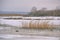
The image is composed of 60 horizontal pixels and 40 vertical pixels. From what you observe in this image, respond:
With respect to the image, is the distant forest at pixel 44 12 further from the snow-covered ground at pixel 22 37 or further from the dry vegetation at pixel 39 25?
the snow-covered ground at pixel 22 37

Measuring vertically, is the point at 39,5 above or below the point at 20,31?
above

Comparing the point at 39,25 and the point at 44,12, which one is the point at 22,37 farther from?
the point at 44,12

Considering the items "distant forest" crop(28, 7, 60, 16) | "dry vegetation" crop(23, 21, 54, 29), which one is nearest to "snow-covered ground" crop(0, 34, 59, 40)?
"dry vegetation" crop(23, 21, 54, 29)

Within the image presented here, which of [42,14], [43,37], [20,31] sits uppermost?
[42,14]

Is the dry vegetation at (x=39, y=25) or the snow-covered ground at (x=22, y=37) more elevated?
the dry vegetation at (x=39, y=25)

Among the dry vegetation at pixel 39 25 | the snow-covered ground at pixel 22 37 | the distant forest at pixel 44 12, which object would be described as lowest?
the snow-covered ground at pixel 22 37

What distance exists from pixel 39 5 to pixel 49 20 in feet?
1.12

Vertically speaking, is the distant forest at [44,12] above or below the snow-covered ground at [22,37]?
above

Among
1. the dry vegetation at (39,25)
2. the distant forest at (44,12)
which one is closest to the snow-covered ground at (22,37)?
the dry vegetation at (39,25)

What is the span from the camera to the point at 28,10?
1924mm

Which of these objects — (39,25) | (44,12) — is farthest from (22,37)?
(44,12)

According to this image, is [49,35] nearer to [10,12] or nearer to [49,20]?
[49,20]

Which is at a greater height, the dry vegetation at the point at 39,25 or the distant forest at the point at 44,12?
the distant forest at the point at 44,12

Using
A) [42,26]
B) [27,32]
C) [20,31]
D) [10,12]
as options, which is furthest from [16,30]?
[42,26]
